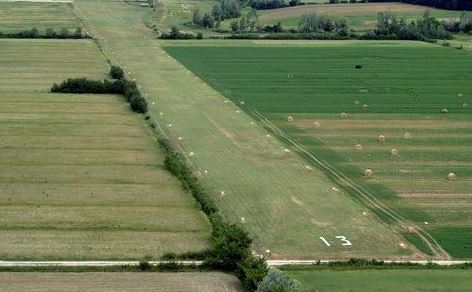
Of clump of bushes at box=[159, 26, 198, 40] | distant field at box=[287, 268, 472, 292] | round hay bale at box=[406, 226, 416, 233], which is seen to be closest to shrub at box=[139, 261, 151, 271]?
distant field at box=[287, 268, 472, 292]

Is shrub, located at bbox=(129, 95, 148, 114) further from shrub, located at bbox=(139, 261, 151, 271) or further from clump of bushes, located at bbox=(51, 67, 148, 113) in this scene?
shrub, located at bbox=(139, 261, 151, 271)

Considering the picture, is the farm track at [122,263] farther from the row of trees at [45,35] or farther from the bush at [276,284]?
the row of trees at [45,35]

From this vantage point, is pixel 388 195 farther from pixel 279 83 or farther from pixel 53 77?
pixel 53 77

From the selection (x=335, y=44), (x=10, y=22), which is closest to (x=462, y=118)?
(x=335, y=44)

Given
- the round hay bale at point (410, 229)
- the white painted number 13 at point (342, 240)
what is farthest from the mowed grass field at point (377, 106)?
the white painted number 13 at point (342, 240)

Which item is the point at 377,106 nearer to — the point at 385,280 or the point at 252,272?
the point at 385,280

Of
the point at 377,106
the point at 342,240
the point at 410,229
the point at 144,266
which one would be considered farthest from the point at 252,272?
the point at 377,106
